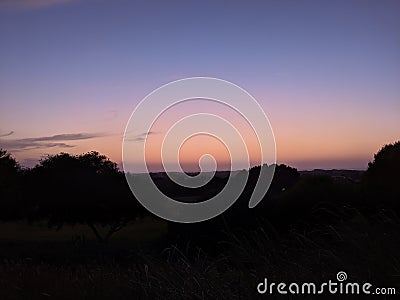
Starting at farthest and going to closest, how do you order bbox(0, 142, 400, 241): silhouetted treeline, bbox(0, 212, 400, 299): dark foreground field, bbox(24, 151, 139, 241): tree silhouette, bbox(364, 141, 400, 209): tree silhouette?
bbox(24, 151, 139, 241): tree silhouette < bbox(0, 142, 400, 241): silhouetted treeline < bbox(364, 141, 400, 209): tree silhouette < bbox(0, 212, 400, 299): dark foreground field

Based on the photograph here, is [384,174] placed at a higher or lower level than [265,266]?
higher

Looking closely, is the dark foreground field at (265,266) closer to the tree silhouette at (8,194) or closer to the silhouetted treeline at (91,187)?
the silhouetted treeline at (91,187)

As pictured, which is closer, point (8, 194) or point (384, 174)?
point (384, 174)

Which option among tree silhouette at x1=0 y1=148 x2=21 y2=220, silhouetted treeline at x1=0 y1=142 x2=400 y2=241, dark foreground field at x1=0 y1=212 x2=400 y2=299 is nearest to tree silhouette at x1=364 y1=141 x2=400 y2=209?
silhouetted treeline at x1=0 y1=142 x2=400 y2=241

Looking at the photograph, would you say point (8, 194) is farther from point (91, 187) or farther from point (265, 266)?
point (265, 266)

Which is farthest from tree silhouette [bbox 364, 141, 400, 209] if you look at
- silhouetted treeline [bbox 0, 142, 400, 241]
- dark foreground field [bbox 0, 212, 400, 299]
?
dark foreground field [bbox 0, 212, 400, 299]

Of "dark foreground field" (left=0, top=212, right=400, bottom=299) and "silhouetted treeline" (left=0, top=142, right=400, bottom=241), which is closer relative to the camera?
"dark foreground field" (left=0, top=212, right=400, bottom=299)

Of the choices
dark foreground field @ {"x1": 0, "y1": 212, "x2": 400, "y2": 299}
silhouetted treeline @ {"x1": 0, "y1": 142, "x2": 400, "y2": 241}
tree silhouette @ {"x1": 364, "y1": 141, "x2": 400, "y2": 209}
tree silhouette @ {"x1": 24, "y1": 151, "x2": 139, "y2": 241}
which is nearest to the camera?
dark foreground field @ {"x1": 0, "y1": 212, "x2": 400, "y2": 299}

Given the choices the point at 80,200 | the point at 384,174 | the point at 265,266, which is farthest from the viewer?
the point at 80,200

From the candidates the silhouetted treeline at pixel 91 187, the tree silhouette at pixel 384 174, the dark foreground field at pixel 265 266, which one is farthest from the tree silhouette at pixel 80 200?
the dark foreground field at pixel 265 266

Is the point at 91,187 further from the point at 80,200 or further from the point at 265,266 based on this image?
the point at 265,266

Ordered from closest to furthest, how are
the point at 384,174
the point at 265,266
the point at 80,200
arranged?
the point at 265,266 → the point at 384,174 → the point at 80,200

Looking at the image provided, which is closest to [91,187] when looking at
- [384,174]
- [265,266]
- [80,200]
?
[80,200]

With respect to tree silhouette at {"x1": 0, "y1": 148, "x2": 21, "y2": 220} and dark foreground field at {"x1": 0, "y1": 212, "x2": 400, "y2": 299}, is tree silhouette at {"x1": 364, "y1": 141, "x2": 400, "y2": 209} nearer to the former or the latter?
dark foreground field at {"x1": 0, "y1": 212, "x2": 400, "y2": 299}
